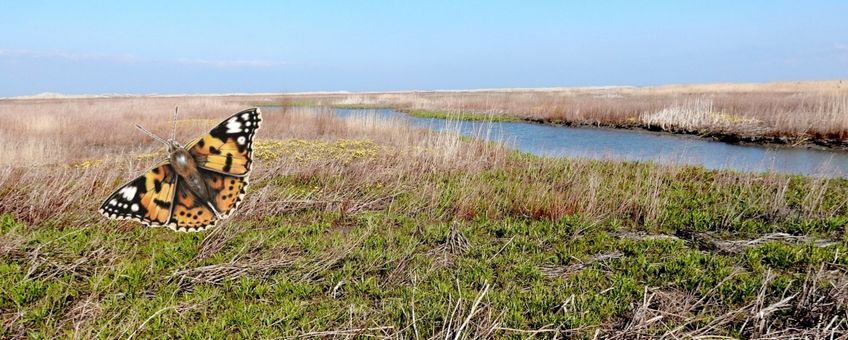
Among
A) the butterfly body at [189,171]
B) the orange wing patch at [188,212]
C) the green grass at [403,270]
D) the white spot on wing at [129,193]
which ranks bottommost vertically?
the green grass at [403,270]

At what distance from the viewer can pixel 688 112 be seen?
73.0 ft

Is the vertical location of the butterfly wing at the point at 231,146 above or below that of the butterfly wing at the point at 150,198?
above

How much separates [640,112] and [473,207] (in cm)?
2333

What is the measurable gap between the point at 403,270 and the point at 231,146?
81.2 inches

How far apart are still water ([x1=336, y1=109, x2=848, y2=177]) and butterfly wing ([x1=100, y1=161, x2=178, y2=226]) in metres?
8.31

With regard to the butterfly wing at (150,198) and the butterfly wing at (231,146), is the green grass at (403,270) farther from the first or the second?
the butterfly wing at (231,146)

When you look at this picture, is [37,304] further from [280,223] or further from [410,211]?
[410,211]

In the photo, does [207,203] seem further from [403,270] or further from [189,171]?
[403,270]

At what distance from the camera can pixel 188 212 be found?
3.05 m

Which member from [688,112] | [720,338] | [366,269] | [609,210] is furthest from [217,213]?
[688,112]

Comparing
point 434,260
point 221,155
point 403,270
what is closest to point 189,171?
point 221,155

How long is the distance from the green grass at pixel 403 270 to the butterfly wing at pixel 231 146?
1.19 metres

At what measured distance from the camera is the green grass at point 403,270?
349 cm

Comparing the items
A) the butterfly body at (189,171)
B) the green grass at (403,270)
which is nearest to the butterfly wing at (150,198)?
the butterfly body at (189,171)
